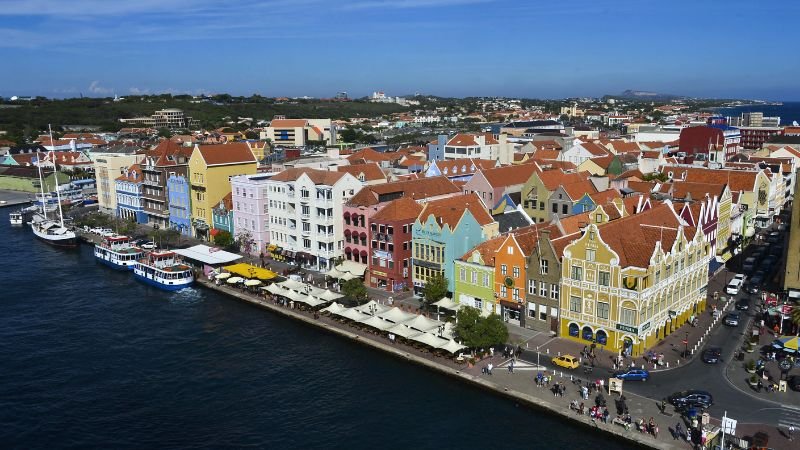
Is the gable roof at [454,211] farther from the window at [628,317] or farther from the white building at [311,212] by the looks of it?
the window at [628,317]

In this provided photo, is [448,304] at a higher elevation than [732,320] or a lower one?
higher

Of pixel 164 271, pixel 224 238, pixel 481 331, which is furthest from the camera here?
pixel 224 238

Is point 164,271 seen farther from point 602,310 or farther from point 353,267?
point 602,310

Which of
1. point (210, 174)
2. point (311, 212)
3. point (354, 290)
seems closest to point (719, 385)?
point (354, 290)

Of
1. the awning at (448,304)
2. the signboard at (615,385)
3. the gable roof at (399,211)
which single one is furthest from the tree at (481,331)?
the gable roof at (399,211)

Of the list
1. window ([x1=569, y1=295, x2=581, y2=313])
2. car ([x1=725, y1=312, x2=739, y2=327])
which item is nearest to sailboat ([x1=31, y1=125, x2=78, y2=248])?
window ([x1=569, y1=295, x2=581, y2=313])

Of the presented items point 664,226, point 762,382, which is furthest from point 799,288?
point 762,382
